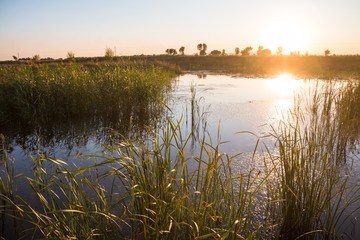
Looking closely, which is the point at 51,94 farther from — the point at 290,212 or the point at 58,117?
the point at 290,212

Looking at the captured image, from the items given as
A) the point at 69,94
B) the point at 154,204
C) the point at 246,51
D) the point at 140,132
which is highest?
the point at 246,51

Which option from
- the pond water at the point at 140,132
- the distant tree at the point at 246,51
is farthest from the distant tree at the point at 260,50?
the pond water at the point at 140,132

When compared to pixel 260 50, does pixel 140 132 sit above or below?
below

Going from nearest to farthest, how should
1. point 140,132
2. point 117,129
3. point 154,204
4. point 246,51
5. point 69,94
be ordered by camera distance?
1. point 154,204
2. point 140,132
3. point 117,129
4. point 69,94
5. point 246,51

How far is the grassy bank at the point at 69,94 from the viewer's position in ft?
20.0

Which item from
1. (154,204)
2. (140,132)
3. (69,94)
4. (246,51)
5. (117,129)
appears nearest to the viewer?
(154,204)

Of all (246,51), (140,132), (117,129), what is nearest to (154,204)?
(140,132)

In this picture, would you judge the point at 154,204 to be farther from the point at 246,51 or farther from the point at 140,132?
the point at 246,51

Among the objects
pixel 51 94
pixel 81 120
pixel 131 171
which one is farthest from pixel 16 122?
pixel 131 171

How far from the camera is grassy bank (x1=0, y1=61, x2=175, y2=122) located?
6102 mm

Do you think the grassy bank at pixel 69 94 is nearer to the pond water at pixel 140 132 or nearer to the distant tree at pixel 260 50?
the pond water at pixel 140 132

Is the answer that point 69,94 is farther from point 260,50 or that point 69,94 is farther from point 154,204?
point 260,50

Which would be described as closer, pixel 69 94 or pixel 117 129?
pixel 117 129

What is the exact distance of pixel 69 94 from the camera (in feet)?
21.4
